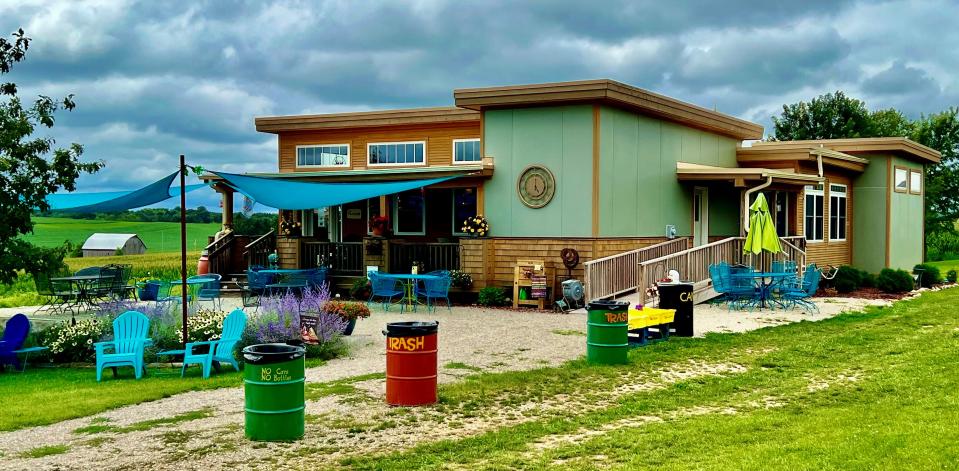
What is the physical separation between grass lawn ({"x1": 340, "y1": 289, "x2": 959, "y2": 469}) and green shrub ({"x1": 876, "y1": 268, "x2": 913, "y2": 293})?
11093mm

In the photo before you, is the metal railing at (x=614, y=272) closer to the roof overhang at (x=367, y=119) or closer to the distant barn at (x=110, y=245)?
the roof overhang at (x=367, y=119)

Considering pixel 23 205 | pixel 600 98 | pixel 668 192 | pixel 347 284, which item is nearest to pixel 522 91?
pixel 600 98

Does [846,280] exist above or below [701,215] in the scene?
below

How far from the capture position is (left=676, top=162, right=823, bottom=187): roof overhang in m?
20.7

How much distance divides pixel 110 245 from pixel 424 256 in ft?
121

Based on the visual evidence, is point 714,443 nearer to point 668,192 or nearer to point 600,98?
point 600,98

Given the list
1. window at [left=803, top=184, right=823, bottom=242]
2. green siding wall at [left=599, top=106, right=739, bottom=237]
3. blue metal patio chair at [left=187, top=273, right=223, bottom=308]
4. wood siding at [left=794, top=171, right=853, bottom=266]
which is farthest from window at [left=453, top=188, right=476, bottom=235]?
window at [left=803, top=184, right=823, bottom=242]

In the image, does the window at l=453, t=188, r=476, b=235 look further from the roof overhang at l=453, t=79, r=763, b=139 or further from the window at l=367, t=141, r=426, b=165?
the roof overhang at l=453, t=79, r=763, b=139

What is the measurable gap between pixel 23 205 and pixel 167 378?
5.49 m

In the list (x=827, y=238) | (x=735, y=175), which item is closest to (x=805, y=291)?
(x=735, y=175)

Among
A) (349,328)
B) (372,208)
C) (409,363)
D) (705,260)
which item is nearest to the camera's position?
(409,363)

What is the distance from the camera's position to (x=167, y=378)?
1074 centimetres

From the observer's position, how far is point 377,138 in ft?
78.1

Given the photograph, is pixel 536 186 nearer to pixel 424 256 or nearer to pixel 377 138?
pixel 424 256
